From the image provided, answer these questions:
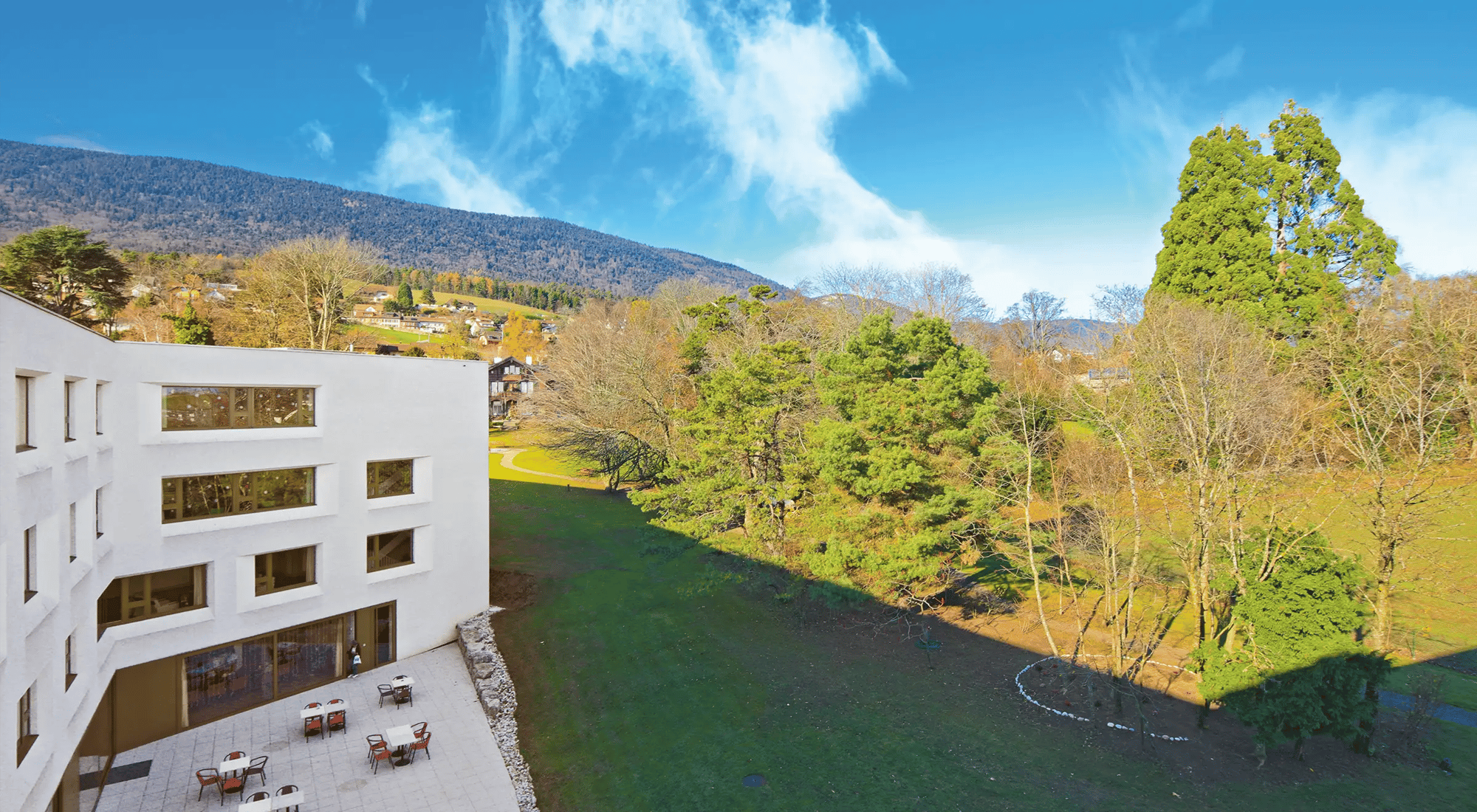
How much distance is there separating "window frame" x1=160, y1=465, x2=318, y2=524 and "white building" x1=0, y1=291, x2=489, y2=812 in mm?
35

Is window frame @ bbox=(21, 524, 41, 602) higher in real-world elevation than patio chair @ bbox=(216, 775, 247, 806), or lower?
higher

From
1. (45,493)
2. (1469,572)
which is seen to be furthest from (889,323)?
(1469,572)

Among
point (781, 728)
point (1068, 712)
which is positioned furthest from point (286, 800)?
point (1068, 712)

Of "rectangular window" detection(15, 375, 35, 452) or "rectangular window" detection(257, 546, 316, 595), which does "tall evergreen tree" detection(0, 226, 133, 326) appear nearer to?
"rectangular window" detection(257, 546, 316, 595)

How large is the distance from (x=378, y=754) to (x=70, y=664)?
5.04 m

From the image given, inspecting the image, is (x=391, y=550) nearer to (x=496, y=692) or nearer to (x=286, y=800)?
(x=496, y=692)

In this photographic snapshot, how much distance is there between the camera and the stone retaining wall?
12.6 meters

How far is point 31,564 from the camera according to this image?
8.70 m

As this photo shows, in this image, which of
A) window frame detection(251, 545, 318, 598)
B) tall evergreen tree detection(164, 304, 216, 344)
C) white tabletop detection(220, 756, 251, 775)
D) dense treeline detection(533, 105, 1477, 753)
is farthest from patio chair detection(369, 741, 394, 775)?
tall evergreen tree detection(164, 304, 216, 344)

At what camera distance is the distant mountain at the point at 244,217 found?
351 ft

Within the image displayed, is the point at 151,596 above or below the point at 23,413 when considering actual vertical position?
below

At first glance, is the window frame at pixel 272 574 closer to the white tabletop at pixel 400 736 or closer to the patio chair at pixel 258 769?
the patio chair at pixel 258 769

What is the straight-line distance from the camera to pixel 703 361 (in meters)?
34.6

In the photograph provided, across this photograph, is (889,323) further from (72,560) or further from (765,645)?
(72,560)
